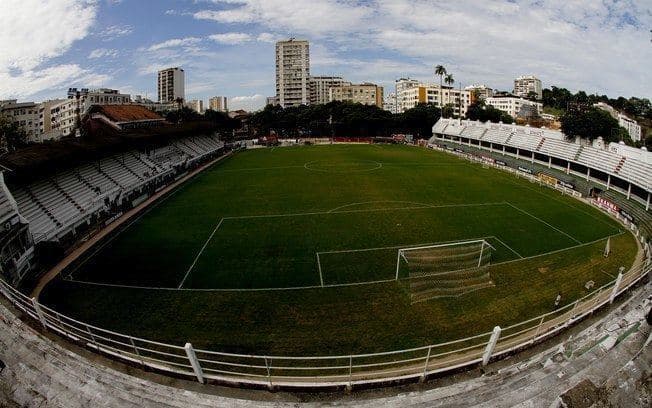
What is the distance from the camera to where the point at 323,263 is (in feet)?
64.4

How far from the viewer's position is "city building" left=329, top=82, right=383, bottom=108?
469 feet

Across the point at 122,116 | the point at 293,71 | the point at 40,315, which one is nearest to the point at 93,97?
the point at 122,116

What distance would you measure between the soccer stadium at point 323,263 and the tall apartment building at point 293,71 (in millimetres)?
111498

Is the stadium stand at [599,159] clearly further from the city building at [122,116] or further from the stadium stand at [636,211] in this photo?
the city building at [122,116]

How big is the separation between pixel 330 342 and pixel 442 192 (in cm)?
2460

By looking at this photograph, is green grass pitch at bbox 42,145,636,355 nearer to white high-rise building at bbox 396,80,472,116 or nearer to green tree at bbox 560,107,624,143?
green tree at bbox 560,107,624,143

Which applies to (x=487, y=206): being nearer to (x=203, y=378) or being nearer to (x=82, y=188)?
(x=203, y=378)

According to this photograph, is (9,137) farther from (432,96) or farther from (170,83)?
(170,83)

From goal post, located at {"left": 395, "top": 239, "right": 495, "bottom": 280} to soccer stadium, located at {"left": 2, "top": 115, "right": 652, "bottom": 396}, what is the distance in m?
0.10

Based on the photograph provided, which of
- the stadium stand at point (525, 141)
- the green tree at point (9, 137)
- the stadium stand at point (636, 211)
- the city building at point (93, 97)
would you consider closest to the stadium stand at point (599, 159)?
the stadium stand at point (636, 211)

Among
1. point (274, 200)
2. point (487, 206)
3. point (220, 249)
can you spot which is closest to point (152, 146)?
point (274, 200)

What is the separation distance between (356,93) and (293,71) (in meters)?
24.1

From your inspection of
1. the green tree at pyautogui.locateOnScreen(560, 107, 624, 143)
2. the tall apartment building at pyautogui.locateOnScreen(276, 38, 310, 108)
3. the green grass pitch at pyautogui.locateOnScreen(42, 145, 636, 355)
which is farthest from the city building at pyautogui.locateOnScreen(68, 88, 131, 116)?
the green tree at pyautogui.locateOnScreen(560, 107, 624, 143)

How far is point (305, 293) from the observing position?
1653 centimetres
